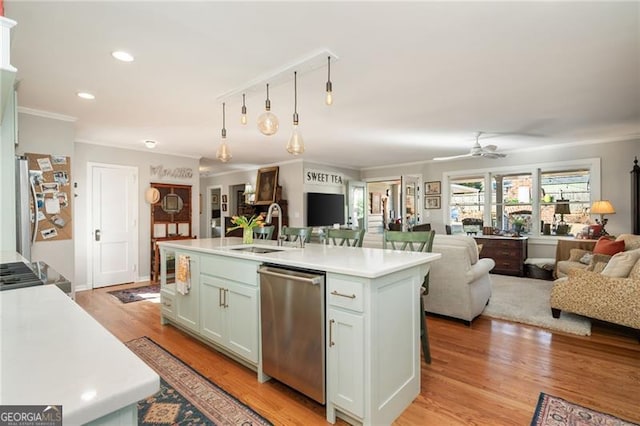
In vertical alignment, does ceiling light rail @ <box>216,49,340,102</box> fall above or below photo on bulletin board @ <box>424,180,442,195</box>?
above

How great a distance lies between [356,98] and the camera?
Answer: 344cm

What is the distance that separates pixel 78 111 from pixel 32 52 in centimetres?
159

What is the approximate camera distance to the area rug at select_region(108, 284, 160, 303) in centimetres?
470

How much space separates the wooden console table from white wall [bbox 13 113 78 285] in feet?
22.8

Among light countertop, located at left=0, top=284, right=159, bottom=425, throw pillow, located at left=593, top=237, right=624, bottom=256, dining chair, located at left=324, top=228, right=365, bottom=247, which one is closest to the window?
throw pillow, located at left=593, top=237, right=624, bottom=256

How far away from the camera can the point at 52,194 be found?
4062 millimetres

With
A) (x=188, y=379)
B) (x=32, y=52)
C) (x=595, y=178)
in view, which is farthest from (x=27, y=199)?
(x=595, y=178)

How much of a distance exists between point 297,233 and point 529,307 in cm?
309

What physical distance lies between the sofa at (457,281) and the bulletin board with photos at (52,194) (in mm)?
4628

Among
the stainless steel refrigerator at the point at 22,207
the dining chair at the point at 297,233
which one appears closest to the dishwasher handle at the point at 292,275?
the dining chair at the point at 297,233

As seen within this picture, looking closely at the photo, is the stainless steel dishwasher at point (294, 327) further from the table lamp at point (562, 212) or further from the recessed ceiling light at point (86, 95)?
the table lamp at point (562, 212)

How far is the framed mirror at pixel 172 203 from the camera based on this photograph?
6214mm

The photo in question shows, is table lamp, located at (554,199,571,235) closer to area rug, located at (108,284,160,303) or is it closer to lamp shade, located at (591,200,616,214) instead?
lamp shade, located at (591,200,616,214)

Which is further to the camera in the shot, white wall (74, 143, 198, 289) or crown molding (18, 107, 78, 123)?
white wall (74, 143, 198, 289)
